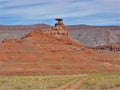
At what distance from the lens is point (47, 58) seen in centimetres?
6806

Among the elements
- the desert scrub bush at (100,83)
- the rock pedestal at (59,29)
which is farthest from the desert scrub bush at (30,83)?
the rock pedestal at (59,29)

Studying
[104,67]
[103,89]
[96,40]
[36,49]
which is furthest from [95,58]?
[96,40]

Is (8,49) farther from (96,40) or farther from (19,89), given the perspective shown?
(96,40)

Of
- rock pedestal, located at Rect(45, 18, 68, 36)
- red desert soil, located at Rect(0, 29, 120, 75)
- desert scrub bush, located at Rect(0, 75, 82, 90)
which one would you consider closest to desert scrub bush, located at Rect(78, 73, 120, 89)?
desert scrub bush, located at Rect(0, 75, 82, 90)

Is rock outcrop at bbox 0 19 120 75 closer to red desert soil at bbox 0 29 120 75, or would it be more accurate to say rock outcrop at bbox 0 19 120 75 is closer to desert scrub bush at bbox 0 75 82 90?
red desert soil at bbox 0 29 120 75

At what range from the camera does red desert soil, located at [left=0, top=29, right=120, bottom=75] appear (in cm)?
6303

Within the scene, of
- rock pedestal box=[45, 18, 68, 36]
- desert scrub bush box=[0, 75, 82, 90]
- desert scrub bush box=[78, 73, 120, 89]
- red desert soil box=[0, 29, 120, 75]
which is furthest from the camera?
rock pedestal box=[45, 18, 68, 36]

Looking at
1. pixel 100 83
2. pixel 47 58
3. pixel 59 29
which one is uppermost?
pixel 59 29

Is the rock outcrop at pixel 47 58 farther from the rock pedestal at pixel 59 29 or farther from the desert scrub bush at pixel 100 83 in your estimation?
the desert scrub bush at pixel 100 83

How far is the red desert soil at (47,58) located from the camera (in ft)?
207

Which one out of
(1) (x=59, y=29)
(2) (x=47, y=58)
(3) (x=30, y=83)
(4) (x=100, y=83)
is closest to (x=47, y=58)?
(2) (x=47, y=58)

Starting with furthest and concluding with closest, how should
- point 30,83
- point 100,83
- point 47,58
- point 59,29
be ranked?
point 59,29 < point 47,58 < point 30,83 < point 100,83

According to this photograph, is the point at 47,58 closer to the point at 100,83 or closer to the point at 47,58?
the point at 47,58

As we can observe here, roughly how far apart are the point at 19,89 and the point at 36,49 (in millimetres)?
42486
